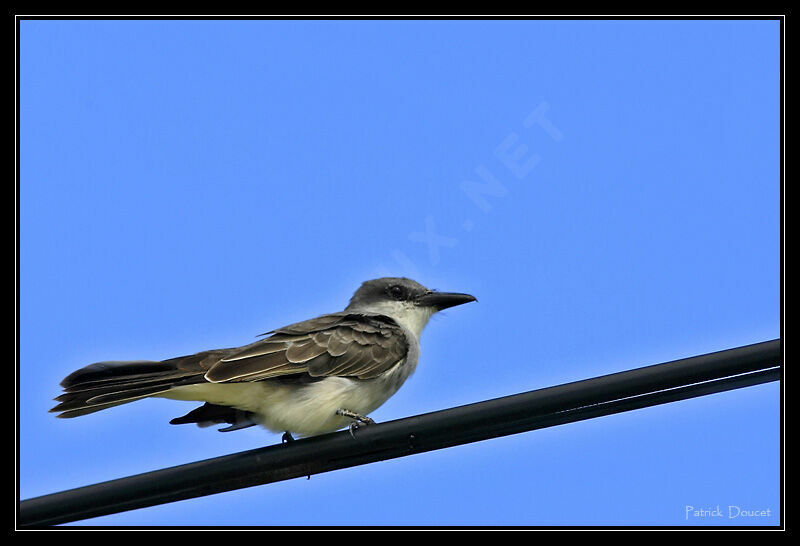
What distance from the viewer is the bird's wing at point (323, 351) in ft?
22.4

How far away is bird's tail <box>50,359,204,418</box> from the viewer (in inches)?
249

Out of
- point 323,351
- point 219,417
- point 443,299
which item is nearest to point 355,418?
point 323,351

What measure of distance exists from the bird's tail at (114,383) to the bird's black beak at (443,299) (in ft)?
9.21

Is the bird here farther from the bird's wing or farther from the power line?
the power line

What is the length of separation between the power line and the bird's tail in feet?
4.15

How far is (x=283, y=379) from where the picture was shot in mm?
7102

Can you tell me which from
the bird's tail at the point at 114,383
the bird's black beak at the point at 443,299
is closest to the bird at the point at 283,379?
the bird's tail at the point at 114,383

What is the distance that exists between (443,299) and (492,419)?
3.78m

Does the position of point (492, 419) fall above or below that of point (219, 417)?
below

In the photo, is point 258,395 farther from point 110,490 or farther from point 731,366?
point 731,366

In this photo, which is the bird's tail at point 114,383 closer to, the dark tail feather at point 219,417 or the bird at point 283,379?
the bird at point 283,379

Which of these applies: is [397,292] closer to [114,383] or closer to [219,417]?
[219,417]
